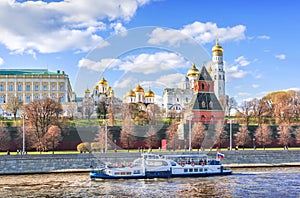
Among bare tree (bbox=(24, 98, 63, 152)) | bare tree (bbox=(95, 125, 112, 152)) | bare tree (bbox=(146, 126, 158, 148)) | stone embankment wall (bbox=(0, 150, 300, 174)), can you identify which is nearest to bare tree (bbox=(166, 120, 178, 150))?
bare tree (bbox=(146, 126, 158, 148))

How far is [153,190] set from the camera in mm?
36094

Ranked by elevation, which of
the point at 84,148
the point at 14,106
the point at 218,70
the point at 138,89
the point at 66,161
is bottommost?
the point at 66,161

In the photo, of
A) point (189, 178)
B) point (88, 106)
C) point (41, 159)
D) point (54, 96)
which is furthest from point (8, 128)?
point (54, 96)

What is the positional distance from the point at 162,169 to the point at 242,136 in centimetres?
2908

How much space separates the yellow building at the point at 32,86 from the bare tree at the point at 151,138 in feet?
143

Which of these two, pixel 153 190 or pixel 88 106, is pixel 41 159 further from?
pixel 88 106

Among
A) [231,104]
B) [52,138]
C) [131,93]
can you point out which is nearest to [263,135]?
[52,138]

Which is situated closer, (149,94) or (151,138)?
(151,138)

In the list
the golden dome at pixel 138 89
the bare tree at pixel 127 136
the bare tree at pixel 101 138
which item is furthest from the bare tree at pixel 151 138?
the golden dome at pixel 138 89

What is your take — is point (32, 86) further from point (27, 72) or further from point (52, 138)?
point (52, 138)

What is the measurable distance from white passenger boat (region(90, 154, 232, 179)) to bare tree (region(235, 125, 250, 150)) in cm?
2366

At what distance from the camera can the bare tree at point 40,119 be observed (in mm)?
63369

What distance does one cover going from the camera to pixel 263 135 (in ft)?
234

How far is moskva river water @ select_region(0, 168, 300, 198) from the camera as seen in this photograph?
3391 centimetres
